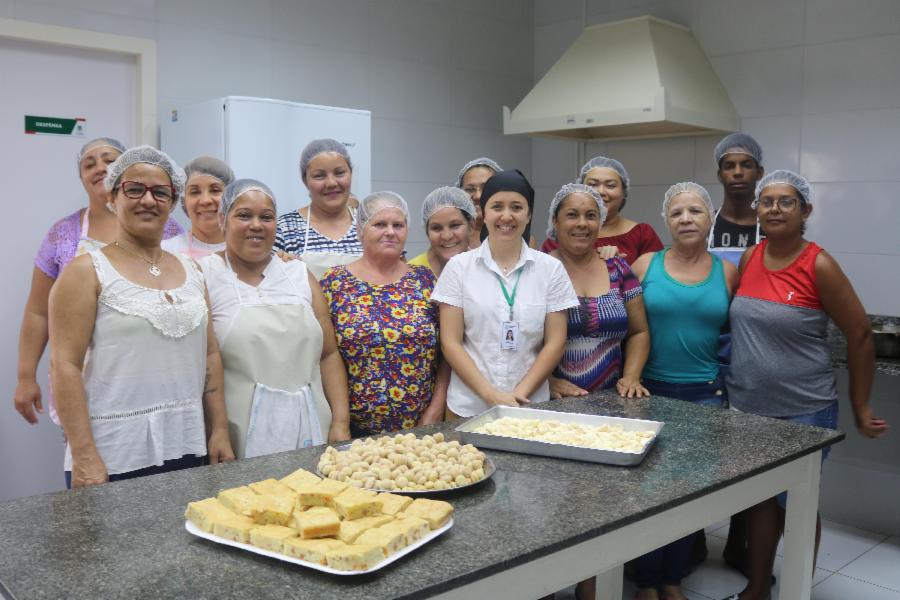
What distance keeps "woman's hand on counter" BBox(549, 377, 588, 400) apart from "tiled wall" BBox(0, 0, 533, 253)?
7.27 ft

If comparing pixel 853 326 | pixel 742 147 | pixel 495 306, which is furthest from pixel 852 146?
pixel 495 306

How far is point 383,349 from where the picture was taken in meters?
2.43

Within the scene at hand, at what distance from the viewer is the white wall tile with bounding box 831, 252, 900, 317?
149 inches

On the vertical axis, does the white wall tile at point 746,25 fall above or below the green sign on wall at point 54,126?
above

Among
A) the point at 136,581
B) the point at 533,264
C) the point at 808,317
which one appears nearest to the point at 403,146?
the point at 533,264

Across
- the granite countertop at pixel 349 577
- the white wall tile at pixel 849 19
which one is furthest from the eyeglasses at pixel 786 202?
the white wall tile at pixel 849 19

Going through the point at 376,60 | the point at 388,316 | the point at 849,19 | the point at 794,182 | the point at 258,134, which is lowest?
the point at 388,316

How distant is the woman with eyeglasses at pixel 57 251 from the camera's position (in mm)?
2816

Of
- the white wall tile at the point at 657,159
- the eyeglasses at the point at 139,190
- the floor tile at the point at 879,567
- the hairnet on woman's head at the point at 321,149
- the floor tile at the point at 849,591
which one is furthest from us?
the white wall tile at the point at 657,159

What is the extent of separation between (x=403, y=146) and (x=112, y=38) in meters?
1.67

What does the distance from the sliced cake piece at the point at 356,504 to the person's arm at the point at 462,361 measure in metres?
0.99

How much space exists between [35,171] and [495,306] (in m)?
2.22

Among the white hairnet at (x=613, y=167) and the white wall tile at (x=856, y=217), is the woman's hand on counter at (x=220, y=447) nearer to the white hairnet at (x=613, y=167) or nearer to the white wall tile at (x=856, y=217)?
the white hairnet at (x=613, y=167)

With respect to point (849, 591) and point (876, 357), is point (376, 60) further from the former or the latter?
point (849, 591)
